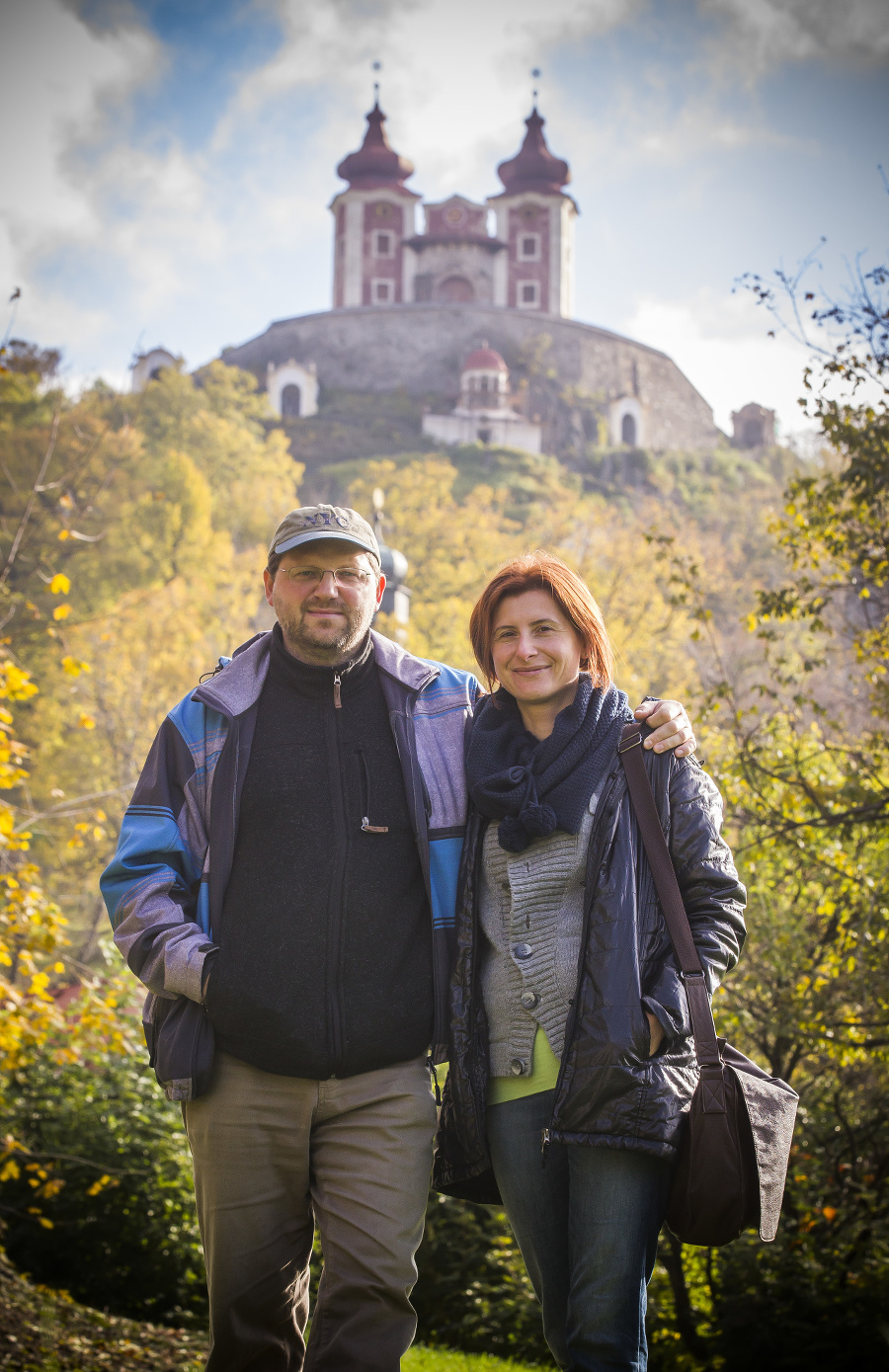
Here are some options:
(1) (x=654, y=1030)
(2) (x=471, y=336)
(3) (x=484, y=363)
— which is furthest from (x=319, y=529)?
(2) (x=471, y=336)

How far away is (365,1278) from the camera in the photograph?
8.43 feet

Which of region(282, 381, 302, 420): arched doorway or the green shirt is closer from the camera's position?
the green shirt

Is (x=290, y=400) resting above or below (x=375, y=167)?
below

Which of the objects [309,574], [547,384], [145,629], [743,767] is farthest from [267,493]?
[309,574]

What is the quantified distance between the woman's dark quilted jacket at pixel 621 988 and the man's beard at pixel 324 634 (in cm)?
57

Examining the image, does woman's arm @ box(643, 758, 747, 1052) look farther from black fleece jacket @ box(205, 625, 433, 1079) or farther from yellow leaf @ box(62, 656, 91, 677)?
yellow leaf @ box(62, 656, 91, 677)

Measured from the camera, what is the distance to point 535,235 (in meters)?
62.8

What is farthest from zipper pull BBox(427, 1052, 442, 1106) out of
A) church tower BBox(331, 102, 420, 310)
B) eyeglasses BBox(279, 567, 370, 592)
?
church tower BBox(331, 102, 420, 310)

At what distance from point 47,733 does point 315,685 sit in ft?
58.8

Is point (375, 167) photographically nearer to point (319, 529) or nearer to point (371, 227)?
point (371, 227)

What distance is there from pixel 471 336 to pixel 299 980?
5740cm

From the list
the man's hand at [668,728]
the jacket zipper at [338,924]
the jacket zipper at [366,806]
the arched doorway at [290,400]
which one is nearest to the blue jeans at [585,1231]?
the jacket zipper at [338,924]

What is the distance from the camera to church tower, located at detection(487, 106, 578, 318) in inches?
2426

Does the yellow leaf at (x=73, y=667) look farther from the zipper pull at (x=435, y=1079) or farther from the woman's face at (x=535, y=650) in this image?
the zipper pull at (x=435, y=1079)
